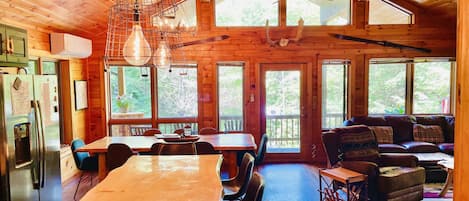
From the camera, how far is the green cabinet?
3395mm

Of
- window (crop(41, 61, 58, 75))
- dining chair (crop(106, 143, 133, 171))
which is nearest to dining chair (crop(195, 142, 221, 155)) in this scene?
dining chair (crop(106, 143, 133, 171))

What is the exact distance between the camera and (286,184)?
4.91 m

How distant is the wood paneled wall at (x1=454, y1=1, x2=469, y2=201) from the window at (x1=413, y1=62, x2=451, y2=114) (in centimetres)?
599

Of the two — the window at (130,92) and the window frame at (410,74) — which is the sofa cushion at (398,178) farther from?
the window at (130,92)

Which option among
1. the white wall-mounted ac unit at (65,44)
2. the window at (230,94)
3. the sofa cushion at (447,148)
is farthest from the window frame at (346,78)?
the white wall-mounted ac unit at (65,44)

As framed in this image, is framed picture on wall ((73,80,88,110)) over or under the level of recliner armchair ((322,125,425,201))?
over

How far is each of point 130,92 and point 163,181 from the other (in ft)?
13.9

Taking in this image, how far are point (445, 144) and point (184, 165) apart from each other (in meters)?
4.63

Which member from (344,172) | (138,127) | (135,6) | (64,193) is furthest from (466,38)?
(138,127)

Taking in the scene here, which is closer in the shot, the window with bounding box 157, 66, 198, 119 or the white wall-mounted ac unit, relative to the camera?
the white wall-mounted ac unit

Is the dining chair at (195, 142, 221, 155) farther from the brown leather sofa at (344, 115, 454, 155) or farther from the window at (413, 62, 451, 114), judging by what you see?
the window at (413, 62, 451, 114)

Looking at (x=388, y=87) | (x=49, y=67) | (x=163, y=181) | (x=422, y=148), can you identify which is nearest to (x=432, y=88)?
(x=388, y=87)

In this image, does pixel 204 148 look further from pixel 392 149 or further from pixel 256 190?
pixel 392 149

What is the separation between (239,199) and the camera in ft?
9.89
